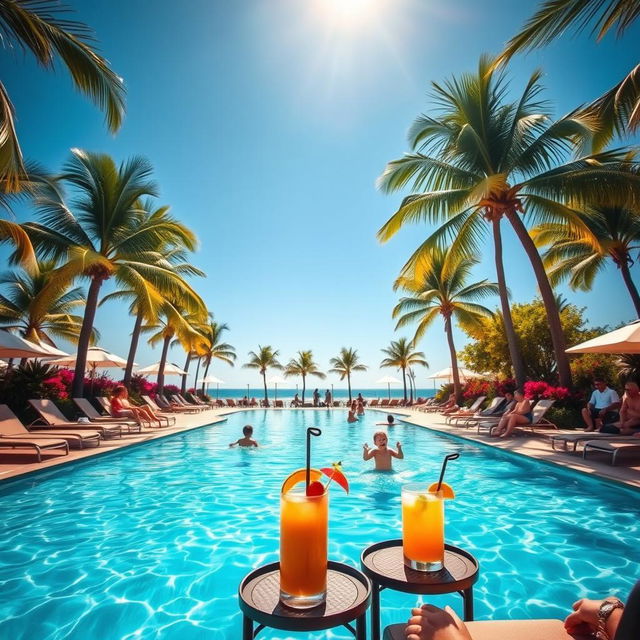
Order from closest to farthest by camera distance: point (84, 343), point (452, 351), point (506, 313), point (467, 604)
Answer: point (467, 604) → point (84, 343) → point (506, 313) → point (452, 351)

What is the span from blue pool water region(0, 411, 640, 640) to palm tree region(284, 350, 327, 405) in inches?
1354

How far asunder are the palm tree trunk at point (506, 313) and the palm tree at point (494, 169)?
0.03 metres

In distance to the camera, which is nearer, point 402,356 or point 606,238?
point 606,238

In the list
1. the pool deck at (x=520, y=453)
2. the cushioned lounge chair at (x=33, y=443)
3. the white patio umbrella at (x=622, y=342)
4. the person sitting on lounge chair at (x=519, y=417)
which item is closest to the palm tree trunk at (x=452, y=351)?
the person sitting on lounge chair at (x=519, y=417)

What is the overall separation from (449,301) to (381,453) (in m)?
15.9

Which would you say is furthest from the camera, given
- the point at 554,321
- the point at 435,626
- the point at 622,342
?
the point at 554,321

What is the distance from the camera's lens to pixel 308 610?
1.15 metres

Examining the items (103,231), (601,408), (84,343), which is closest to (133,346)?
(84,343)

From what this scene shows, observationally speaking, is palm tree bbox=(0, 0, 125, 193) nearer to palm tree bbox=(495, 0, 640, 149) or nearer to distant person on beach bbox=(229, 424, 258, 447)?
distant person on beach bbox=(229, 424, 258, 447)

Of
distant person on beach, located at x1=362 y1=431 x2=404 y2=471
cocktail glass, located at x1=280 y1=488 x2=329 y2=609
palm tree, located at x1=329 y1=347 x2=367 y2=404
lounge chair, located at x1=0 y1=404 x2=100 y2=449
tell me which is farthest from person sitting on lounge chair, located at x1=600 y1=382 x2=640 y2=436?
palm tree, located at x1=329 y1=347 x2=367 y2=404

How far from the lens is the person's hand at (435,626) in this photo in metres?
1.08

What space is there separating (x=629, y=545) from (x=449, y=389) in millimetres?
20141

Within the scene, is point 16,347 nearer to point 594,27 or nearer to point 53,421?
point 53,421

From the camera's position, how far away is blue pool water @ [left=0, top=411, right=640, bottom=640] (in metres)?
2.95
